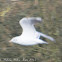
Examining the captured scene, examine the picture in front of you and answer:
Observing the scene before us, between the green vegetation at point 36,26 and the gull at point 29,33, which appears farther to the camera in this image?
the green vegetation at point 36,26

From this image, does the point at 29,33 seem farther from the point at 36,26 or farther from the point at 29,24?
the point at 36,26

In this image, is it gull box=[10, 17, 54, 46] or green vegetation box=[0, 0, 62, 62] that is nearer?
gull box=[10, 17, 54, 46]

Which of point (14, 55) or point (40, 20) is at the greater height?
point (40, 20)

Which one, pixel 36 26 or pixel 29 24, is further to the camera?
pixel 36 26

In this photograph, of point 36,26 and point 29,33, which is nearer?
point 29,33

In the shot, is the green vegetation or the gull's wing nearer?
the gull's wing

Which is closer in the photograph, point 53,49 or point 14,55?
point 53,49

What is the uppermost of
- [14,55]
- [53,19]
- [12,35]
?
[53,19]

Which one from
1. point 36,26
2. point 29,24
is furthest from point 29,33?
point 36,26

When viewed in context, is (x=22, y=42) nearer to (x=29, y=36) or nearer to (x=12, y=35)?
(x=29, y=36)

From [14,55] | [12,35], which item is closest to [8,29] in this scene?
[12,35]

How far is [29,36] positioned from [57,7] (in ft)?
1.59

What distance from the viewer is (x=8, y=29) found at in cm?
341

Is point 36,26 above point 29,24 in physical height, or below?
below
